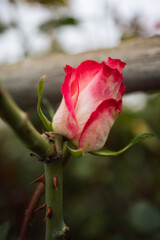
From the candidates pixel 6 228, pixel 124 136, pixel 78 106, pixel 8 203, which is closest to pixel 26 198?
pixel 8 203

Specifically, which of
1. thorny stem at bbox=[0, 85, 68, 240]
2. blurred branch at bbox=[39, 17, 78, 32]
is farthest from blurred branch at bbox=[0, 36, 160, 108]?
thorny stem at bbox=[0, 85, 68, 240]

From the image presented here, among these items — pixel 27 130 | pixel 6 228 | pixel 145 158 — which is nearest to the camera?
pixel 27 130

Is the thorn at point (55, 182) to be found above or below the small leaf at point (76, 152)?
below

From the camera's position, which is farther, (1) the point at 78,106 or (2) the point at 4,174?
(2) the point at 4,174

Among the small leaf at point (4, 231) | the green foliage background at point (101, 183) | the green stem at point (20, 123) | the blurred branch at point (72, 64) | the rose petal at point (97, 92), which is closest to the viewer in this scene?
the green stem at point (20, 123)

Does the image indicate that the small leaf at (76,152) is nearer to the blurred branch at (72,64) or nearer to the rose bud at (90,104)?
the rose bud at (90,104)

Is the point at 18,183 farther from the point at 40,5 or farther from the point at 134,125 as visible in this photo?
the point at 40,5

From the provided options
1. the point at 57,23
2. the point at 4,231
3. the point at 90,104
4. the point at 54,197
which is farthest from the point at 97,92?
the point at 57,23

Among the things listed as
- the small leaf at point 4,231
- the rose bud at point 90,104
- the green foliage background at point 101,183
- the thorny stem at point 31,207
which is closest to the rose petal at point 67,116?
the rose bud at point 90,104
